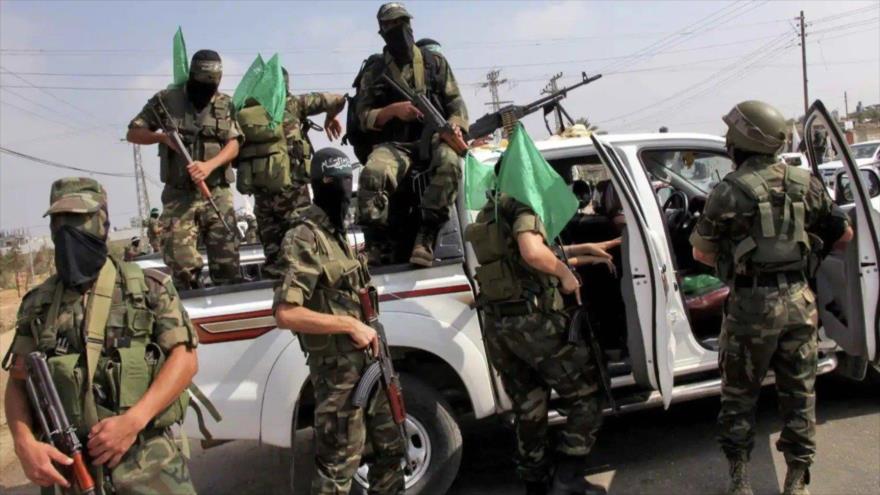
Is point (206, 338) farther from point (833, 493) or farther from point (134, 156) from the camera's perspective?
point (134, 156)

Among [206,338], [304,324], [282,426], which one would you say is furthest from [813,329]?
[206,338]

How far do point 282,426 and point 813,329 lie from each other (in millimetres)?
2624

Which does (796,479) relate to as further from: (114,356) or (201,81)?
(201,81)

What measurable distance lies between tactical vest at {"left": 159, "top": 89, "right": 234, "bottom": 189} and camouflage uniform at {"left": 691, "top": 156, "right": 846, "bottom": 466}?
2954 millimetres

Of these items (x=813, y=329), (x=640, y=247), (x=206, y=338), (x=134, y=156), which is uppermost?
(x=134, y=156)

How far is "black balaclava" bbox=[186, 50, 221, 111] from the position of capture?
4336 millimetres

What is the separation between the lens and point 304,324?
9.21 feet

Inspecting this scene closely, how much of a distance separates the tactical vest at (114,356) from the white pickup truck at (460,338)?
1.12 m

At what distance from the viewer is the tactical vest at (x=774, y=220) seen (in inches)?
125

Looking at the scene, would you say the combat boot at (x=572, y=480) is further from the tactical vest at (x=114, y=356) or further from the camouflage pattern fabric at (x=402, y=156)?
the tactical vest at (x=114, y=356)

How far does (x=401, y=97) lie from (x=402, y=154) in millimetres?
402

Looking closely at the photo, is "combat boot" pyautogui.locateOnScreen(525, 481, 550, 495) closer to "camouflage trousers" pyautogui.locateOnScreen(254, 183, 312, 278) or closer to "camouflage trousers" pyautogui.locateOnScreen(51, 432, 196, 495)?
"camouflage trousers" pyautogui.locateOnScreen(51, 432, 196, 495)

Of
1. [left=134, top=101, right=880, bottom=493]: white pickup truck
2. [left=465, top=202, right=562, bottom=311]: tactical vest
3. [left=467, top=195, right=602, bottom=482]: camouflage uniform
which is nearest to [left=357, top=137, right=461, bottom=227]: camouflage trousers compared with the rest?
[left=134, top=101, right=880, bottom=493]: white pickup truck

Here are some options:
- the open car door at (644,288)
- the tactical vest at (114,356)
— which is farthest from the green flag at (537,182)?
the tactical vest at (114,356)
